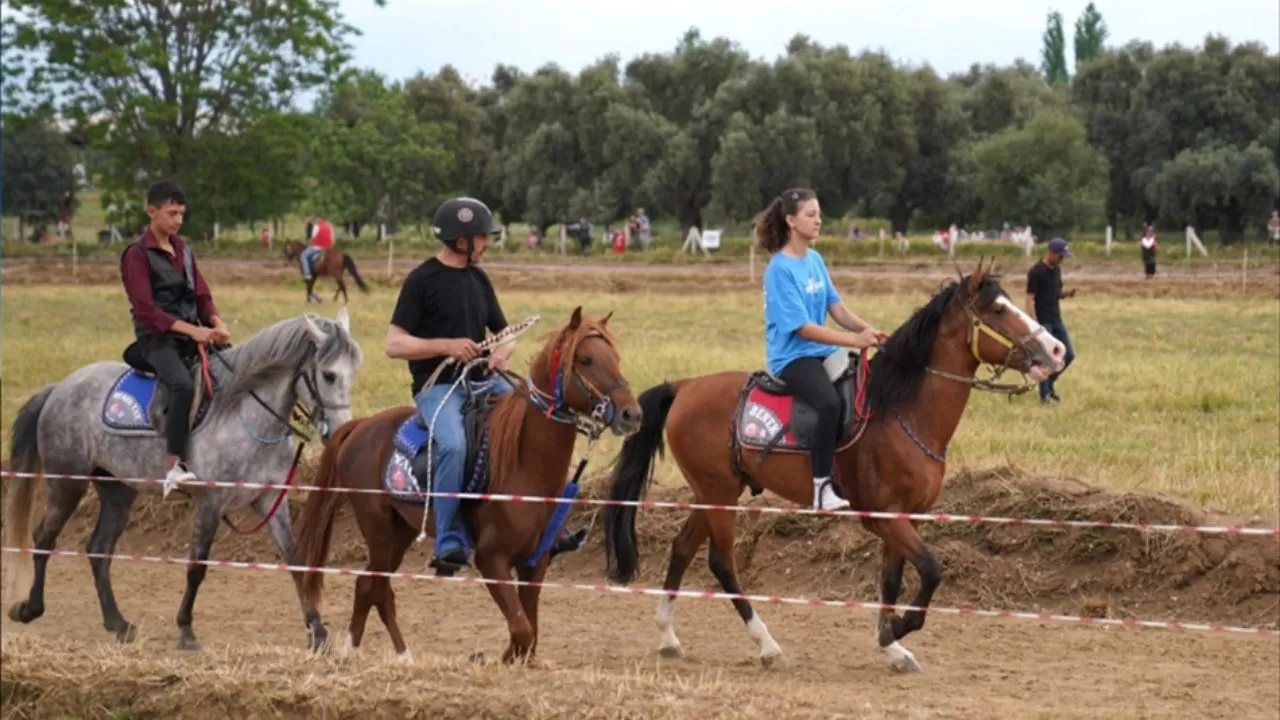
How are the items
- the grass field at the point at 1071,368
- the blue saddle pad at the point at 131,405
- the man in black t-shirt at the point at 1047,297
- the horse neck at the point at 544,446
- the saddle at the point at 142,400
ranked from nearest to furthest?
the horse neck at the point at 544,446, the saddle at the point at 142,400, the blue saddle pad at the point at 131,405, the grass field at the point at 1071,368, the man in black t-shirt at the point at 1047,297

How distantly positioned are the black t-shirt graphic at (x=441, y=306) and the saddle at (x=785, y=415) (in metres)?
1.78

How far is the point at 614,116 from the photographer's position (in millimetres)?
70875

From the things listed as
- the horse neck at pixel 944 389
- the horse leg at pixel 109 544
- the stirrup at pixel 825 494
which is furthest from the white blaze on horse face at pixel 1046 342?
the horse leg at pixel 109 544

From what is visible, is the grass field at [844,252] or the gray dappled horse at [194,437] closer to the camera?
the gray dappled horse at [194,437]

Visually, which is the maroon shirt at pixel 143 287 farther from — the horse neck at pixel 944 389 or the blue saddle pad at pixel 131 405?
the horse neck at pixel 944 389

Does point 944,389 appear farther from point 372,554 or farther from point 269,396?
point 269,396

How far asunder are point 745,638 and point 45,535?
4.85 metres

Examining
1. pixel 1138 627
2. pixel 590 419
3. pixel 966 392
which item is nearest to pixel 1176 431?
pixel 1138 627

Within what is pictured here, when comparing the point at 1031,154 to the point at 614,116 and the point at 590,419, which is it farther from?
the point at 590,419

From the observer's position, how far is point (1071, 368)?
2267 centimetres

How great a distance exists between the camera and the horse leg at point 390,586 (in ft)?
30.5

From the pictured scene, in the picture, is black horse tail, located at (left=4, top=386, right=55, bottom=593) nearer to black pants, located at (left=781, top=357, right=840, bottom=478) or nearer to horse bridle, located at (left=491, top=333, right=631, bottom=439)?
horse bridle, located at (left=491, top=333, right=631, bottom=439)

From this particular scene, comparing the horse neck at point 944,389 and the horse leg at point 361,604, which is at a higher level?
the horse neck at point 944,389

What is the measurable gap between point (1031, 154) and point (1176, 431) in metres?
51.7
